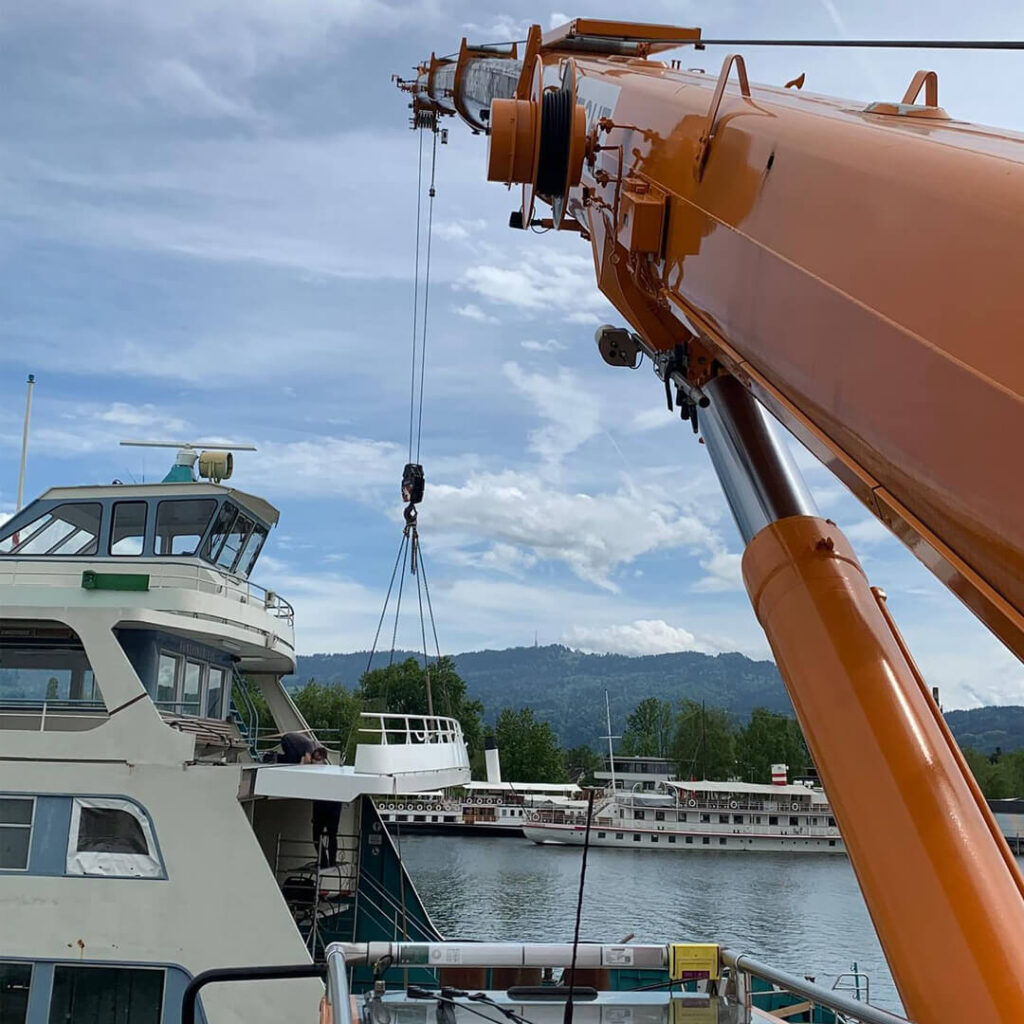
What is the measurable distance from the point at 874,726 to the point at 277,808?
48.1ft

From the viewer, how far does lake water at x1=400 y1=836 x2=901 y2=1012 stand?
3117cm

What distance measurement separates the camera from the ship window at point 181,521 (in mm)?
14156

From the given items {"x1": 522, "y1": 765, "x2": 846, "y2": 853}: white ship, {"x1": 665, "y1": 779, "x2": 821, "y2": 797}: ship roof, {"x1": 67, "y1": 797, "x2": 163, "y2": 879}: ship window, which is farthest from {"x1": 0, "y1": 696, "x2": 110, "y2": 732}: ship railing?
{"x1": 665, "y1": 779, "x2": 821, "y2": 797}: ship roof

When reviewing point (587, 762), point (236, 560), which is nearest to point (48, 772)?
point (236, 560)

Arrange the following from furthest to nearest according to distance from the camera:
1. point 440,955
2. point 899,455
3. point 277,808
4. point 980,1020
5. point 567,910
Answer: point 567,910 → point 277,808 → point 440,955 → point 980,1020 → point 899,455

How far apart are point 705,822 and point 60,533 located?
212 feet

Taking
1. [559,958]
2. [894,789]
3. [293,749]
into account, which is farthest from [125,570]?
[894,789]

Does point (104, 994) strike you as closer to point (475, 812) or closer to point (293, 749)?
point (293, 749)

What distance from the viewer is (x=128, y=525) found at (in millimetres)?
14227

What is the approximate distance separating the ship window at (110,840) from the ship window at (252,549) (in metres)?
4.79

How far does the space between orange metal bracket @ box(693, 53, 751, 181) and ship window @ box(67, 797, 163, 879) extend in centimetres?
968

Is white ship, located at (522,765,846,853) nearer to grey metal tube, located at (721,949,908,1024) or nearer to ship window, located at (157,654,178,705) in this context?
ship window, located at (157,654,178,705)

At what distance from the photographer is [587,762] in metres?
130

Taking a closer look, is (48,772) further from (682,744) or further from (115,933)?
(682,744)
